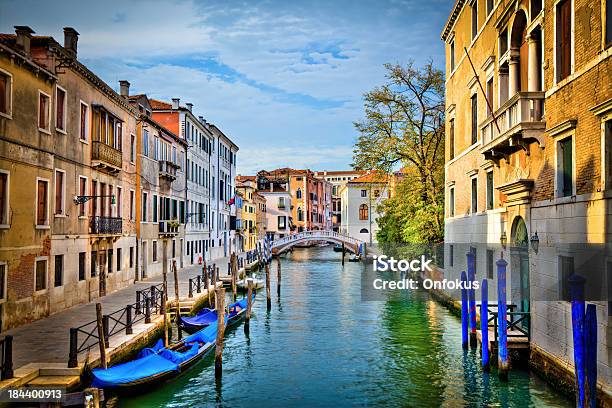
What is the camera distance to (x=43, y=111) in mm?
14117

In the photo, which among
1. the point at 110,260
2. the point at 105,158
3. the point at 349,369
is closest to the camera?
the point at 349,369

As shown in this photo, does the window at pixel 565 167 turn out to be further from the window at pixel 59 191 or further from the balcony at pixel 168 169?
the balcony at pixel 168 169

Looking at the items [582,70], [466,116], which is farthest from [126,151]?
[582,70]

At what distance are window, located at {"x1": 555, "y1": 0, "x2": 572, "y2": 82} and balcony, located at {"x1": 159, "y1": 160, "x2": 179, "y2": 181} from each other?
61.5ft

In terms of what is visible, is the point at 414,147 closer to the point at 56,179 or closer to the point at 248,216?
the point at 56,179

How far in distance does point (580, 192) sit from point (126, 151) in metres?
16.0

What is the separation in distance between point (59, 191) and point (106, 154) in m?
3.12

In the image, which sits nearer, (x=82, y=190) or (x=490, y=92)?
(x=490, y=92)

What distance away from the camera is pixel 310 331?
56.6 ft

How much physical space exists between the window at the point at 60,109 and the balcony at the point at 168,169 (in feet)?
34.2

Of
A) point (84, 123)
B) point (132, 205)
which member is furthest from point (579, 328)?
point (132, 205)

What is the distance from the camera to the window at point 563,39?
379 inches

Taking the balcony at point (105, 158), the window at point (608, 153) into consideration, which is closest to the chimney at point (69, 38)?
the balcony at point (105, 158)

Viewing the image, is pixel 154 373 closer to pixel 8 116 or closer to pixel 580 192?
pixel 8 116
